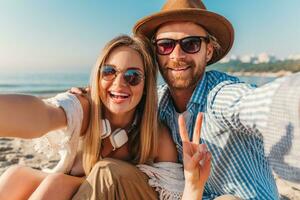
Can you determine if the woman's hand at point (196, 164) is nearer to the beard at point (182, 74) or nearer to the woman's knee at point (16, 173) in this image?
the beard at point (182, 74)

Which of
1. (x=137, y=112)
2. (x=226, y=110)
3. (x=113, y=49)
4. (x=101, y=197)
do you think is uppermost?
(x=113, y=49)

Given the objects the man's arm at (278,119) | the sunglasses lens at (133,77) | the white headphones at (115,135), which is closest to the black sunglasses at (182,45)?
the sunglasses lens at (133,77)

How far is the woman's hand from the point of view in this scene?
2.48 metres

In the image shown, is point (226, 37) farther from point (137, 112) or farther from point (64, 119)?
point (64, 119)

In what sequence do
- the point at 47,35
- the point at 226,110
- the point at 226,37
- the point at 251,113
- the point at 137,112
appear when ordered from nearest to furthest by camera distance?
the point at 251,113, the point at 226,110, the point at 137,112, the point at 226,37, the point at 47,35

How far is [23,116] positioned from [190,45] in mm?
1702

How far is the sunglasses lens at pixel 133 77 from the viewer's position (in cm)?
294

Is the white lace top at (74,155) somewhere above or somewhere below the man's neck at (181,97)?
below

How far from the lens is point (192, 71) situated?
3.17 meters

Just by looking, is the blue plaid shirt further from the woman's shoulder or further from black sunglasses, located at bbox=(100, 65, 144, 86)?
the woman's shoulder

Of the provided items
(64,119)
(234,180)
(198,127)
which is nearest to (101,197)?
(64,119)

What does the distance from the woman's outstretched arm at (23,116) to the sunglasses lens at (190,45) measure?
1.40 metres

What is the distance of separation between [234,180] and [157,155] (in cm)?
63

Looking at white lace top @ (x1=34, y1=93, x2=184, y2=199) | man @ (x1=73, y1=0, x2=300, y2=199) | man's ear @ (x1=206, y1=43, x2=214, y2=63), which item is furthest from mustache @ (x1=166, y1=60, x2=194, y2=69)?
white lace top @ (x1=34, y1=93, x2=184, y2=199)
